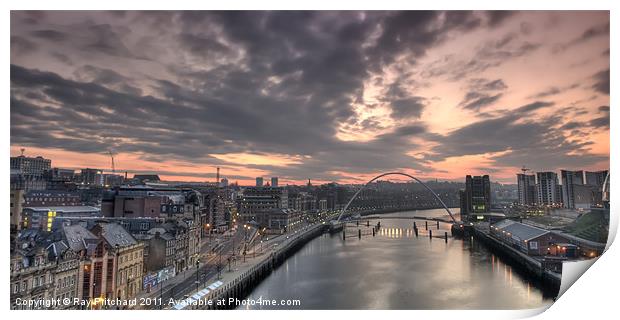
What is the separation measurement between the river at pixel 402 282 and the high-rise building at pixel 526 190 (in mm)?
19967

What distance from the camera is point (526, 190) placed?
39312mm

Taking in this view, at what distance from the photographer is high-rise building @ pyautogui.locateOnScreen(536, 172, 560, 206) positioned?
33844 millimetres

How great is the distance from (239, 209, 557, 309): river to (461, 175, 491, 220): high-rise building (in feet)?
55.4

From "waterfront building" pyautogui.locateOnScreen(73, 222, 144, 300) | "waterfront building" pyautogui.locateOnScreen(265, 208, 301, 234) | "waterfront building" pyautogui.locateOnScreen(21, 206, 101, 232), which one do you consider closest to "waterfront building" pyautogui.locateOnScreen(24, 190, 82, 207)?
"waterfront building" pyautogui.locateOnScreen(21, 206, 101, 232)

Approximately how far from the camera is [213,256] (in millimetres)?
15445

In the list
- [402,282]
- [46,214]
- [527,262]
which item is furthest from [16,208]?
[527,262]

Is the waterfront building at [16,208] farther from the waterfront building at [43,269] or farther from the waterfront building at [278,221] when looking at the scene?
the waterfront building at [278,221]

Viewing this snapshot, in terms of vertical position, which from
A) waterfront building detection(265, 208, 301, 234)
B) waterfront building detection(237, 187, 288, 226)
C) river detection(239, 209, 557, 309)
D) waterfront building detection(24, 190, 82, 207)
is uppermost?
waterfront building detection(24, 190, 82, 207)

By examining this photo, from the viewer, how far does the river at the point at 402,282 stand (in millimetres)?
10945

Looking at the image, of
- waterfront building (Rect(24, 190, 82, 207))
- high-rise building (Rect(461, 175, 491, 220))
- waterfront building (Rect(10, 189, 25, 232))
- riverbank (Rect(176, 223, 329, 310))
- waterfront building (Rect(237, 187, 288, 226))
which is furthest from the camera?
high-rise building (Rect(461, 175, 491, 220))

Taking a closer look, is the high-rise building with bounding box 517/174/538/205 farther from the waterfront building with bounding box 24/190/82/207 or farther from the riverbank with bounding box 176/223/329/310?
the waterfront building with bounding box 24/190/82/207

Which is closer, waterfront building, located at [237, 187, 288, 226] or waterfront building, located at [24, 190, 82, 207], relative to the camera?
waterfront building, located at [24, 190, 82, 207]

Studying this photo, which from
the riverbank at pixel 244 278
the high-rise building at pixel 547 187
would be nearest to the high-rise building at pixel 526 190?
the high-rise building at pixel 547 187
